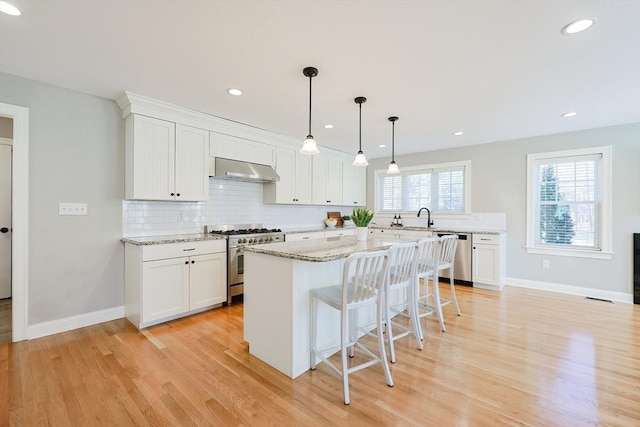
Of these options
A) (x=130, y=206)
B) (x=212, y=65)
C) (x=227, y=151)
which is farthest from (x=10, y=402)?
(x=227, y=151)

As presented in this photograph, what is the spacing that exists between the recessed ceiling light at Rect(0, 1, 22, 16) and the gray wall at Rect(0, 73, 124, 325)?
1137mm

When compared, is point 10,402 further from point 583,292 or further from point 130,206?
point 583,292

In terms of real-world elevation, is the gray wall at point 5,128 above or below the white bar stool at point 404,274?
above

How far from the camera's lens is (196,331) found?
113 inches

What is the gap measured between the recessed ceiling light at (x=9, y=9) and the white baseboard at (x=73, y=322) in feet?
Result: 8.35

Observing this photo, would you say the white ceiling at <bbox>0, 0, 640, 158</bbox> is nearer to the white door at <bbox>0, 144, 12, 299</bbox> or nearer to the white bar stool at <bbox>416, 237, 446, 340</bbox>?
the white bar stool at <bbox>416, 237, 446, 340</bbox>

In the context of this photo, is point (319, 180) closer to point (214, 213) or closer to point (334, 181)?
point (334, 181)

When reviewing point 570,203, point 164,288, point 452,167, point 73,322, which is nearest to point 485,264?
point 570,203

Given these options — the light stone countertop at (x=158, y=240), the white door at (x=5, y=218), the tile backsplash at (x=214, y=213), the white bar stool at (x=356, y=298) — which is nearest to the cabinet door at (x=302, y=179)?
the tile backsplash at (x=214, y=213)

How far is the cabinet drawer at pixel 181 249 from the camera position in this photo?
115 inches

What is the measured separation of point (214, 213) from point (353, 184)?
119 inches

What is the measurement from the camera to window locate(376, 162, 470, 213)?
17.2 ft

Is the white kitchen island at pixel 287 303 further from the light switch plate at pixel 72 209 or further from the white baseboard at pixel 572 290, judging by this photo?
the white baseboard at pixel 572 290

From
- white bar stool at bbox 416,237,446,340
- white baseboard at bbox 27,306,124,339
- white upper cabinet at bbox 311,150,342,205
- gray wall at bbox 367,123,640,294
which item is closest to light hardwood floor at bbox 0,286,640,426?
white baseboard at bbox 27,306,124,339
